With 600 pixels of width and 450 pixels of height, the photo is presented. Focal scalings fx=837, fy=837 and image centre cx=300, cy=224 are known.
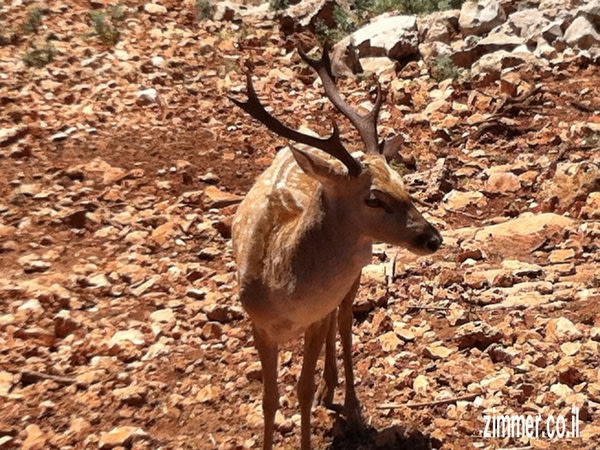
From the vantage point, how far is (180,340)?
591 cm

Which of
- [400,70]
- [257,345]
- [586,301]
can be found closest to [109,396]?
[257,345]

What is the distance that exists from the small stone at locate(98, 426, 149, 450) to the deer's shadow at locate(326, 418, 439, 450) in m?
1.11

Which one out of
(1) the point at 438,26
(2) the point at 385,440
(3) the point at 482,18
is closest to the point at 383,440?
(2) the point at 385,440

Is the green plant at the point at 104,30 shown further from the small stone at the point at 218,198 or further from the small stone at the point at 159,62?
the small stone at the point at 218,198

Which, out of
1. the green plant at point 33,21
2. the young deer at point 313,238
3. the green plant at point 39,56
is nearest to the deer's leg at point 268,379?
the young deer at point 313,238

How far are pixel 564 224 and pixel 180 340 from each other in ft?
10.5

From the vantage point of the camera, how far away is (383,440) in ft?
15.4

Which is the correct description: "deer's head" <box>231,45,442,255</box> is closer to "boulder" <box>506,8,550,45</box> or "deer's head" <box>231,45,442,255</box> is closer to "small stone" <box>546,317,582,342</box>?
"small stone" <box>546,317,582,342</box>

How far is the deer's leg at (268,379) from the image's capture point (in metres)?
4.47

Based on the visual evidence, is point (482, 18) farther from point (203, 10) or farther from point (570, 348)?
point (570, 348)

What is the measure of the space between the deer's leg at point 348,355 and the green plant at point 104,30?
22.3ft

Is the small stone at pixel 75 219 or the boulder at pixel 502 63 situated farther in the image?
the boulder at pixel 502 63

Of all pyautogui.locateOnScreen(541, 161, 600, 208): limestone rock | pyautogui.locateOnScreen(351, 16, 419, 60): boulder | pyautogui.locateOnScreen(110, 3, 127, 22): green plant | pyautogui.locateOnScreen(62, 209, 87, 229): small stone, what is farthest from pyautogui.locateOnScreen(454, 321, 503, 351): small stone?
pyautogui.locateOnScreen(110, 3, 127, 22): green plant

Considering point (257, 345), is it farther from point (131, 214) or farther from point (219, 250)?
point (131, 214)
